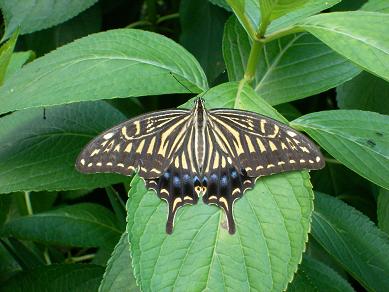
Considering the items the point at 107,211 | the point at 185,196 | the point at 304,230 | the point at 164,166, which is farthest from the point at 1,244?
the point at 304,230

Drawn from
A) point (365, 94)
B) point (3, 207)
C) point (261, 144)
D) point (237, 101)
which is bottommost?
point (3, 207)

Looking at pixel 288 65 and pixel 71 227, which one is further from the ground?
pixel 288 65

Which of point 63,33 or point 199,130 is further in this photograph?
point 63,33

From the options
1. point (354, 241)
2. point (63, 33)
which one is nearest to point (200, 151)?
point (354, 241)

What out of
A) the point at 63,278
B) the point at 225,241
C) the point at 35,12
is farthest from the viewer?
the point at 35,12

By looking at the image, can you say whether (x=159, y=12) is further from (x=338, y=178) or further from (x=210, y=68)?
(x=338, y=178)

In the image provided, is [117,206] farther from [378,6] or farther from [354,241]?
[378,6]

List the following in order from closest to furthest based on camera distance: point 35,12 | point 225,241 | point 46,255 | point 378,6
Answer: point 225,241 < point 378,6 < point 35,12 < point 46,255

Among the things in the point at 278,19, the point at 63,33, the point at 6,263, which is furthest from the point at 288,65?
the point at 6,263

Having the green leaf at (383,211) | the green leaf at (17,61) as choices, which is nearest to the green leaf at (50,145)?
the green leaf at (17,61)
